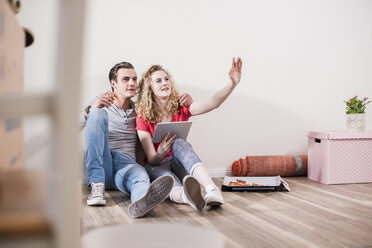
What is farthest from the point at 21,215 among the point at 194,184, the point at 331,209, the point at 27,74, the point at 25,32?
the point at 331,209

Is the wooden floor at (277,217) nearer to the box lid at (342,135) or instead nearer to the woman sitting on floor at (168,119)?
the woman sitting on floor at (168,119)

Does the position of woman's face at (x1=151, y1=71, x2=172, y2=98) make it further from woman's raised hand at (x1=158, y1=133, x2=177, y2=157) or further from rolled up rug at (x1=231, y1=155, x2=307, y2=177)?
rolled up rug at (x1=231, y1=155, x2=307, y2=177)

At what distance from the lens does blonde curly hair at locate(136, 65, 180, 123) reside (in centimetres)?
232

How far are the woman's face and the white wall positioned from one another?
0.32 metres

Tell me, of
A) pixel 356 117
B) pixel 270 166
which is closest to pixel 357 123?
pixel 356 117

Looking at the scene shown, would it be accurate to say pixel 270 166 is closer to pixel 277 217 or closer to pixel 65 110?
pixel 277 217

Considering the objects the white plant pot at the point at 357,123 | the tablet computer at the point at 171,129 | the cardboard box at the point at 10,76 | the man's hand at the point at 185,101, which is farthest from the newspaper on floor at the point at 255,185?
the cardboard box at the point at 10,76

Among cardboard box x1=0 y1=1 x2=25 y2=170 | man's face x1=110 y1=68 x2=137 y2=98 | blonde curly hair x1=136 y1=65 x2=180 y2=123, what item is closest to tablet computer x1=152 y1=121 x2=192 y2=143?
blonde curly hair x1=136 y1=65 x2=180 y2=123

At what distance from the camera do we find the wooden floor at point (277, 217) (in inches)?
52.8

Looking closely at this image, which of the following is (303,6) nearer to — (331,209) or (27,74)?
(331,209)

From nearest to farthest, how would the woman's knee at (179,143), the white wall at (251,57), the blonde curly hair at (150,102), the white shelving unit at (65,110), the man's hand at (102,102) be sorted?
the white shelving unit at (65,110) < the woman's knee at (179,143) < the man's hand at (102,102) < the blonde curly hair at (150,102) < the white wall at (251,57)

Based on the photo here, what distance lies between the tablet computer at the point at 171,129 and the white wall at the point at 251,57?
59cm

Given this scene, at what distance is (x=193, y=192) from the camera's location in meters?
1.72

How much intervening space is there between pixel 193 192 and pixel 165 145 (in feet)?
1.62
